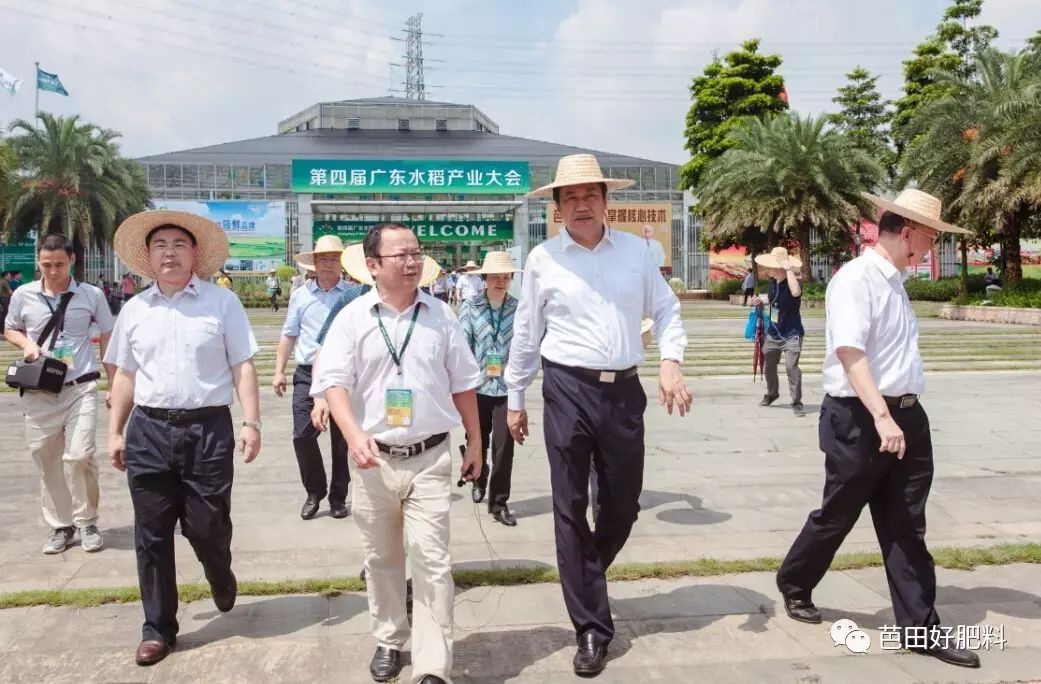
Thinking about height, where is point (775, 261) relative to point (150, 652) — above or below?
above

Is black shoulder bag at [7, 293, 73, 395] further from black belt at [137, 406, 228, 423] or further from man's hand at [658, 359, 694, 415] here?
man's hand at [658, 359, 694, 415]

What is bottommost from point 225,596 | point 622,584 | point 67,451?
point 622,584

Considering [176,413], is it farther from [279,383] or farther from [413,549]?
[279,383]

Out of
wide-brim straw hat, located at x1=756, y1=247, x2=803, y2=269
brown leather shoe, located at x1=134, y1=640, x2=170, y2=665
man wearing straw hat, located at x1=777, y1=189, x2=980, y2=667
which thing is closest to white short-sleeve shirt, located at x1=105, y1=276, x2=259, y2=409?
brown leather shoe, located at x1=134, y1=640, x2=170, y2=665

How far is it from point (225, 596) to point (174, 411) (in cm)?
91

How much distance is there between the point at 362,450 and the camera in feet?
11.9

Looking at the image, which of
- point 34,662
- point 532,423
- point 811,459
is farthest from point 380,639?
point 532,423

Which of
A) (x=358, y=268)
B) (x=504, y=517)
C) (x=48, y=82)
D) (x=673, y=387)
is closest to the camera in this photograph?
(x=673, y=387)

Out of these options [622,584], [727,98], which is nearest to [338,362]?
[622,584]

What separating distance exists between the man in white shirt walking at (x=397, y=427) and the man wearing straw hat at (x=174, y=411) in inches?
24.1

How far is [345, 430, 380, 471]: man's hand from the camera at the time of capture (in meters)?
3.62

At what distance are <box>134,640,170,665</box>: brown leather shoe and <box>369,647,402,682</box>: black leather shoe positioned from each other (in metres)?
0.86

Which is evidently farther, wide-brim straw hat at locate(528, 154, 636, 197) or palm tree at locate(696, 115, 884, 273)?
palm tree at locate(696, 115, 884, 273)

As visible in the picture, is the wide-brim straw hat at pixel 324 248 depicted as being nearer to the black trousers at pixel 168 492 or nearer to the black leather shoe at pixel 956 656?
the black trousers at pixel 168 492
